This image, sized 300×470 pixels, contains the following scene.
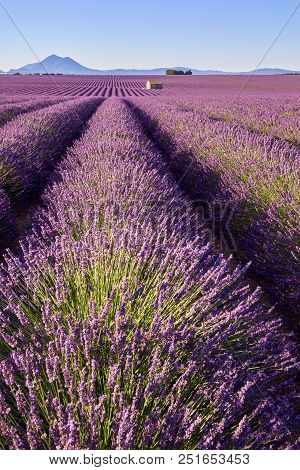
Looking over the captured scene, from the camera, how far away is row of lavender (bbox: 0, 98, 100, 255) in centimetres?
387

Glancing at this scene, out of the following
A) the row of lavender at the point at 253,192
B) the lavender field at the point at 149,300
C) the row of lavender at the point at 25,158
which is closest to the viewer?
the lavender field at the point at 149,300

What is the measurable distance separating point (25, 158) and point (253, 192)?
3.14 metres

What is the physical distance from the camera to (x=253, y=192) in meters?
3.82

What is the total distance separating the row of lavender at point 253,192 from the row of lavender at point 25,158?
2151 mm

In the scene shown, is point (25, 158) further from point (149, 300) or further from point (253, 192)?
point (149, 300)

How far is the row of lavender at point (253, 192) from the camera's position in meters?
3.00

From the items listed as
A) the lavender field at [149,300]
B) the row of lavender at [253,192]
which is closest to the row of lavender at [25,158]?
the lavender field at [149,300]

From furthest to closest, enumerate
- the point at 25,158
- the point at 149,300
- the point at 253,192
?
the point at 25,158, the point at 253,192, the point at 149,300

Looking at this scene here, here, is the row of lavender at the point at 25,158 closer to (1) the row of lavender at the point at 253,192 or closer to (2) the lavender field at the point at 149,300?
(2) the lavender field at the point at 149,300

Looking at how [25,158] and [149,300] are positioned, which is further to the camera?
[25,158]

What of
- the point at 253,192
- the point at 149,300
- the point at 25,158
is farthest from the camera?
the point at 25,158

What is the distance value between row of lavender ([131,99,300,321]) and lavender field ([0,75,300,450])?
0.02m

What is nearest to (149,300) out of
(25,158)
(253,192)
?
(253,192)

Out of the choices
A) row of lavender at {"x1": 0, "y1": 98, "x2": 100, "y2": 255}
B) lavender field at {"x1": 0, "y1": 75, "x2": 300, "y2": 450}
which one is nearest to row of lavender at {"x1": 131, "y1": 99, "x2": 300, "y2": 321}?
lavender field at {"x1": 0, "y1": 75, "x2": 300, "y2": 450}
